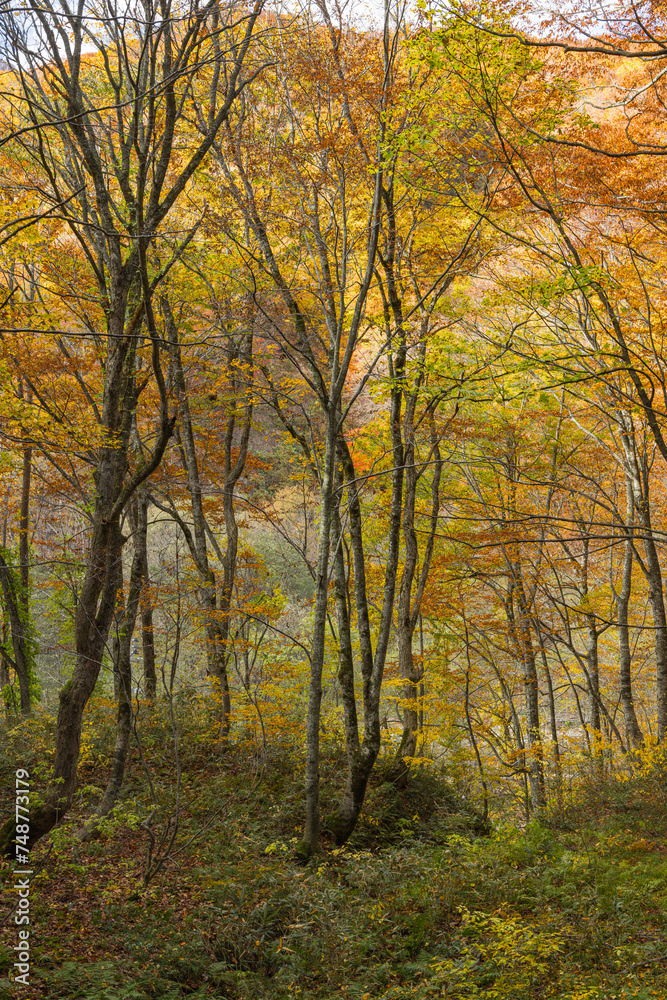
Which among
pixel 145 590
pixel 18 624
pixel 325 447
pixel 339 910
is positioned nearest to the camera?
pixel 339 910

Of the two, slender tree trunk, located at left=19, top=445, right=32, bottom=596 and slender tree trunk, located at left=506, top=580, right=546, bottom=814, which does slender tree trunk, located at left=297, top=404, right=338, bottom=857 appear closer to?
slender tree trunk, located at left=506, top=580, right=546, bottom=814

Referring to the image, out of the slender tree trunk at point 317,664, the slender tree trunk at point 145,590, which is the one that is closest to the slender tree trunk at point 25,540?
the slender tree trunk at point 145,590

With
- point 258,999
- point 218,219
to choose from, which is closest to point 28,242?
point 218,219

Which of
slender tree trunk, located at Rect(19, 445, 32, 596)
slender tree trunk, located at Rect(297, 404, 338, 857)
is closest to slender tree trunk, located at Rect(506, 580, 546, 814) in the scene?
slender tree trunk, located at Rect(297, 404, 338, 857)

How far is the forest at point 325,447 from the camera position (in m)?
4.71

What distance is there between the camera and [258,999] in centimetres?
416

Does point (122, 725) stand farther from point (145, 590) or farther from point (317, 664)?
point (317, 664)

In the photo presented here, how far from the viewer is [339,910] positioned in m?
5.31

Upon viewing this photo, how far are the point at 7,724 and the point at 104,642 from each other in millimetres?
6765

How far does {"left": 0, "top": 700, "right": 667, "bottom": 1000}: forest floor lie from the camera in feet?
14.0

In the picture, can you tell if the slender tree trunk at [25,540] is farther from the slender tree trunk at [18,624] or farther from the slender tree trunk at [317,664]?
the slender tree trunk at [317,664]

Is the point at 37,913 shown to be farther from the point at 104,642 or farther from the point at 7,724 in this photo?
the point at 7,724

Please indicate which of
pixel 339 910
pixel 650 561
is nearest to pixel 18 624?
pixel 339 910

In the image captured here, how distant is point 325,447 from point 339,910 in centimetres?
471
